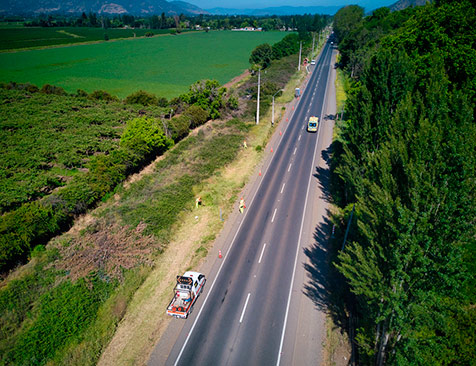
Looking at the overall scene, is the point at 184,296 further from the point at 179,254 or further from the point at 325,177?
the point at 325,177

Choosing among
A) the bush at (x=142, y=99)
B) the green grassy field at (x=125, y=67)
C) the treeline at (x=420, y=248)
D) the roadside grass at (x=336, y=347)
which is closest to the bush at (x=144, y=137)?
the bush at (x=142, y=99)

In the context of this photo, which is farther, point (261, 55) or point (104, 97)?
point (261, 55)

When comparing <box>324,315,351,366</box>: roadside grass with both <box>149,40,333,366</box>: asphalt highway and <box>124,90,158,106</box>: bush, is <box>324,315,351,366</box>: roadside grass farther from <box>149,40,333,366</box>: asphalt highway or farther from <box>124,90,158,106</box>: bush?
<box>124,90,158,106</box>: bush

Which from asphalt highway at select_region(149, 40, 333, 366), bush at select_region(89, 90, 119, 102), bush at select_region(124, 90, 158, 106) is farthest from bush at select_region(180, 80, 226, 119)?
asphalt highway at select_region(149, 40, 333, 366)

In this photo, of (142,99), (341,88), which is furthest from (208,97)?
(341,88)

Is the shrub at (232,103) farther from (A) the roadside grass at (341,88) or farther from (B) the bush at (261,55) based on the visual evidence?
(B) the bush at (261,55)

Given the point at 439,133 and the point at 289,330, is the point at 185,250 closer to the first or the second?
the point at 289,330
